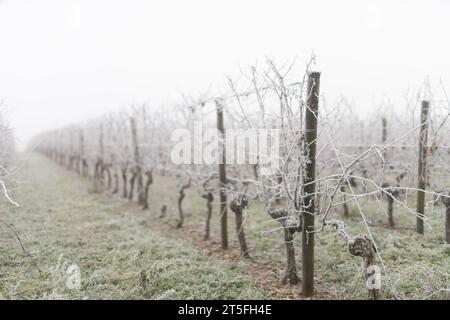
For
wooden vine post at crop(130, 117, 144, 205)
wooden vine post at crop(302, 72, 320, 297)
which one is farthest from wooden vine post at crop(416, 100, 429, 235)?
wooden vine post at crop(130, 117, 144, 205)

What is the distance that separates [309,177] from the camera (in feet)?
13.7

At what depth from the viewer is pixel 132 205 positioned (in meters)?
11.1

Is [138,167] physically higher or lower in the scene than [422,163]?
lower

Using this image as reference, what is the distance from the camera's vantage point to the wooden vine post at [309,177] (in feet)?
13.2

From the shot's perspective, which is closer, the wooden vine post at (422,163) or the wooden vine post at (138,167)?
the wooden vine post at (422,163)

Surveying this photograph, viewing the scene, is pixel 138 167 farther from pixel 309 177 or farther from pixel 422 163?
pixel 309 177

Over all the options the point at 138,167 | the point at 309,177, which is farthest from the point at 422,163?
the point at 138,167

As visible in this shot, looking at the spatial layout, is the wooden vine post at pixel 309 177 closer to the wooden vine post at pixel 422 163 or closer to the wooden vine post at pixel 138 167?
the wooden vine post at pixel 422 163

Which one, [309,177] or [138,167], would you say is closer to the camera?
[309,177]

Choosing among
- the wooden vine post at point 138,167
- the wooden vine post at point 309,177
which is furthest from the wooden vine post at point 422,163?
the wooden vine post at point 138,167

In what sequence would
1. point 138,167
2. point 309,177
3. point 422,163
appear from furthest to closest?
point 138,167 → point 422,163 → point 309,177

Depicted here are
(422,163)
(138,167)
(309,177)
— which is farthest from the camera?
(138,167)
